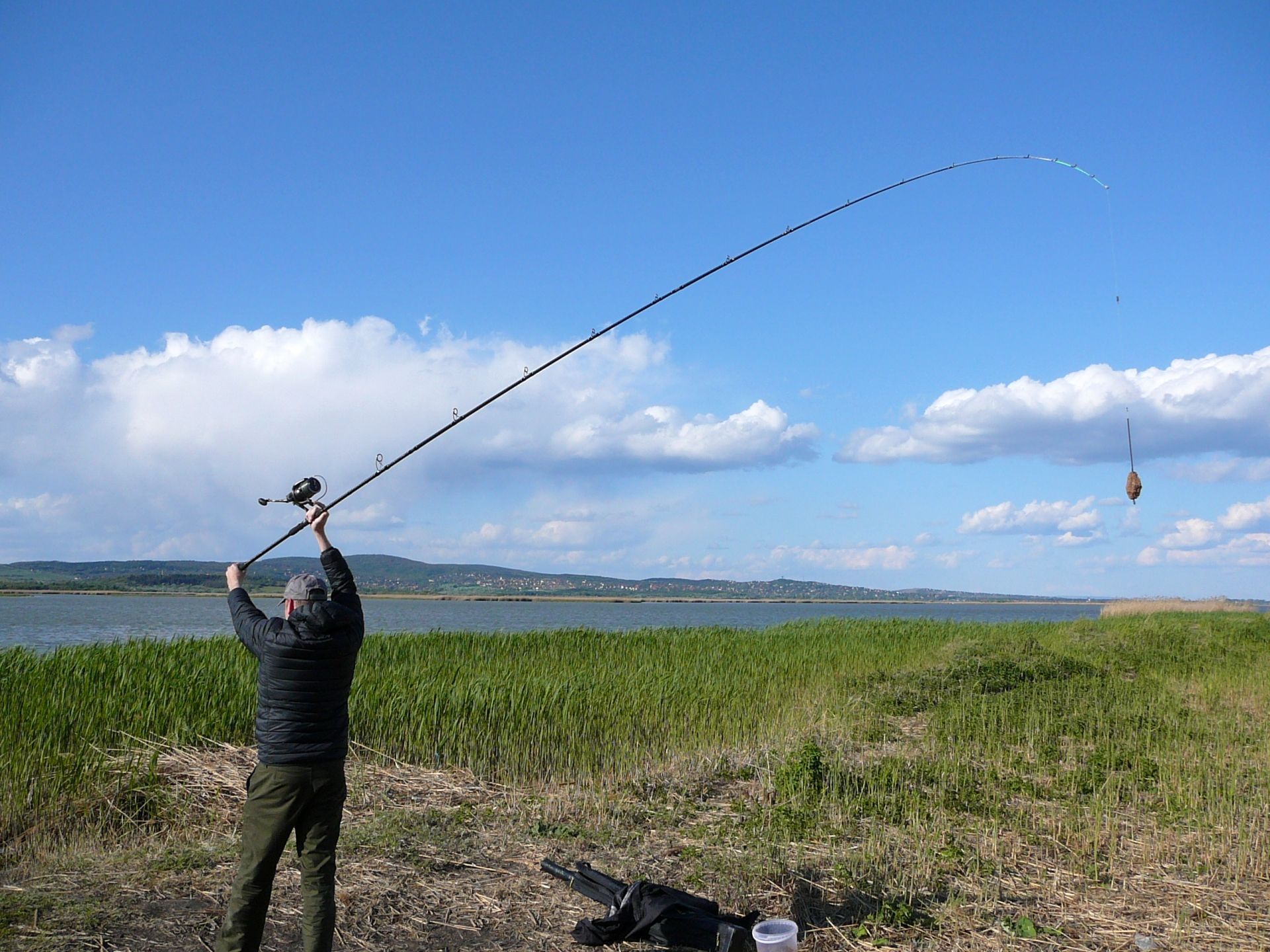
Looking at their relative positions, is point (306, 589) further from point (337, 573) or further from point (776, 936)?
point (776, 936)

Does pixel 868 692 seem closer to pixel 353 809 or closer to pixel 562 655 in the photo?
pixel 562 655

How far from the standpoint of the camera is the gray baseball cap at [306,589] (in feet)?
13.9

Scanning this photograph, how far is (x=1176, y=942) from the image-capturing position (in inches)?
190

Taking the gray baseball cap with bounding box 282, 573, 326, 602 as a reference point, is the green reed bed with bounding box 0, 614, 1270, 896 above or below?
below

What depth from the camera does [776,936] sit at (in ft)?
14.1

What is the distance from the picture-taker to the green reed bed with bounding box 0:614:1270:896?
22.0ft

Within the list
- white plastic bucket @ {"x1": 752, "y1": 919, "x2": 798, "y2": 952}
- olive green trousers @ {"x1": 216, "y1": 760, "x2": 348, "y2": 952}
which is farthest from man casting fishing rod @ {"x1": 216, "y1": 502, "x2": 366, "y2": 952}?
white plastic bucket @ {"x1": 752, "y1": 919, "x2": 798, "y2": 952}

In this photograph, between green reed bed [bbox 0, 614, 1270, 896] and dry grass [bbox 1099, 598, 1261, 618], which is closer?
green reed bed [bbox 0, 614, 1270, 896]

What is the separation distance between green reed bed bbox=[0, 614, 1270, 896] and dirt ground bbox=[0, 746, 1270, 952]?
1.09 ft

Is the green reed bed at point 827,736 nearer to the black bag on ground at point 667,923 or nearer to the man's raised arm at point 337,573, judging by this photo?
the black bag on ground at point 667,923

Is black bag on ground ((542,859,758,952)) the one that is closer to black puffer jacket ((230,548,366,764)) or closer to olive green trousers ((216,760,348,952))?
olive green trousers ((216,760,348,952))

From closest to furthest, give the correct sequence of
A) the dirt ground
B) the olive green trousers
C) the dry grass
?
the olive green trousers < the dirt ground < the dry grass

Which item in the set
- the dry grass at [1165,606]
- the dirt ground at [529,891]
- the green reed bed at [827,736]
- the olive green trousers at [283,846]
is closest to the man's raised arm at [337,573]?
the olive green trousers at [283,846]

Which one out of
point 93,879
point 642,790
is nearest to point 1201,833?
point 642,790
